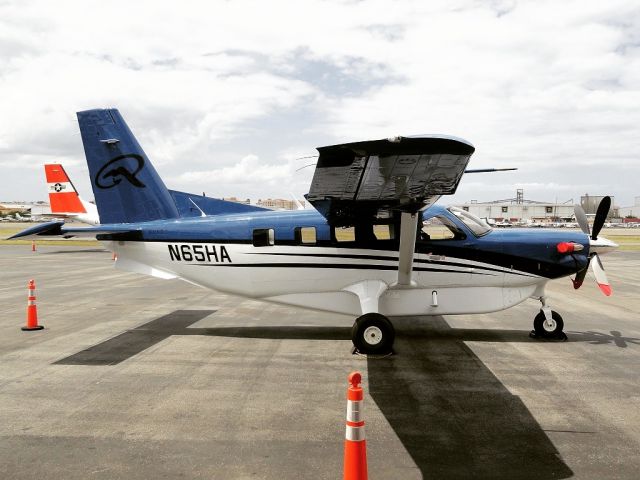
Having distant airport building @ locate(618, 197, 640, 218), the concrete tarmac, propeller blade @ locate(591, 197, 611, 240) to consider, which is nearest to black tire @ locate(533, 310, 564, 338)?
the concrete tarmac

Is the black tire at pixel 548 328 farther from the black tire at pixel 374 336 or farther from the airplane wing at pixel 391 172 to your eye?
the airplane wing at pixel 391 172

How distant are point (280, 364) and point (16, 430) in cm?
347

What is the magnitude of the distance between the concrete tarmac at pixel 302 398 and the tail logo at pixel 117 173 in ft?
9.74

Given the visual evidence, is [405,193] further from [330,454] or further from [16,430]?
[16,430]

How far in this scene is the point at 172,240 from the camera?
29.6ft

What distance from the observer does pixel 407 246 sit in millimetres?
7559

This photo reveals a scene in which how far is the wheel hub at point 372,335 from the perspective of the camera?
25.2 feet

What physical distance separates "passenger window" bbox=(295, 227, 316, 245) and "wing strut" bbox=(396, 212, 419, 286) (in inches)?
66.0

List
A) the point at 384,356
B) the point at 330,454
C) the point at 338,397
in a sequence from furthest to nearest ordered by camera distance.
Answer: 1. the point at 384,356
2. the point at 338,397
3. the point at 330,454

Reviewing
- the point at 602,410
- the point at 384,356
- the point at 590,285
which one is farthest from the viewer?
the point at 590,285

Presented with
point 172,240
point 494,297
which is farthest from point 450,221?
point 172,240

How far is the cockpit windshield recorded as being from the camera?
873cm

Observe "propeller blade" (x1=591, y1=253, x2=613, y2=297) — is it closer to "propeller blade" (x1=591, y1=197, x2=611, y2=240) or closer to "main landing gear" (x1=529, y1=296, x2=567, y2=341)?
"propeller blade" (x1=591, y1=197, x2=611, y2=240)

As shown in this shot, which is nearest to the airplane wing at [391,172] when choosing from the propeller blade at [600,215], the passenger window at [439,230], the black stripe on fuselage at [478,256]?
the black stripe on fuselage at [478,256]
